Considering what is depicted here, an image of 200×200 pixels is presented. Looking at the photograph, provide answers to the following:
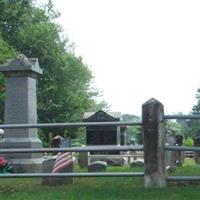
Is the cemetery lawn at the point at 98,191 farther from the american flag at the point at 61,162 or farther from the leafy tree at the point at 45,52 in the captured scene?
the leafy tree at the point at 45,52

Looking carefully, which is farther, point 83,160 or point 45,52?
point 45,52

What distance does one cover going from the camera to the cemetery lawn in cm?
880

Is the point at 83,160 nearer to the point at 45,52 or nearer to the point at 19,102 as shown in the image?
the point at 19,102

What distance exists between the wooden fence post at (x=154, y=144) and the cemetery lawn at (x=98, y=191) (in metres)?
0.22

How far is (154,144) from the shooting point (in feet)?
30.9

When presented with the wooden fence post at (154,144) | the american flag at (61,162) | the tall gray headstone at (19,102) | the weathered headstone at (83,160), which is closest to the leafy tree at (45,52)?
the weathered headstone at (83,160)

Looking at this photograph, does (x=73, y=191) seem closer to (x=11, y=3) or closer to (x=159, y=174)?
(x=159, y=174)

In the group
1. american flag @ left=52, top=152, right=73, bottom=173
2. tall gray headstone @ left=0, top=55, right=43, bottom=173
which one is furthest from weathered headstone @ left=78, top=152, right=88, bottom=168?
american flag @ left=52, top=152, right=73, bottom=173

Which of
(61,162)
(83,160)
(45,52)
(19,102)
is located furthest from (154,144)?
(45,52)

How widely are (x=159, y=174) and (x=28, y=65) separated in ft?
25.1

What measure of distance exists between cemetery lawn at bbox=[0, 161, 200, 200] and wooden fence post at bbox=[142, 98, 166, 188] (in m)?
0.22

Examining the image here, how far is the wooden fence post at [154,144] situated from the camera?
9.41 metres

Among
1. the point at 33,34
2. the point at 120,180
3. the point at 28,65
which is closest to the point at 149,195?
the point at 120,180

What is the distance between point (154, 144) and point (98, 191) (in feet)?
3.99
